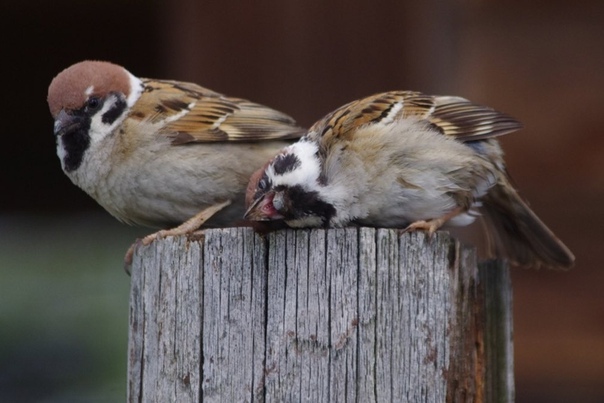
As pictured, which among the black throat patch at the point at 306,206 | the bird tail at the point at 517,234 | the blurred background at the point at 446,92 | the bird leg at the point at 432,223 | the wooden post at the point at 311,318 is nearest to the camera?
the wooden post at the point at 311,318

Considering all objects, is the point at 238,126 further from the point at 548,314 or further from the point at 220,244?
the point at 548,314

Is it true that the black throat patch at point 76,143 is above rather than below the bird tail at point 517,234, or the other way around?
above

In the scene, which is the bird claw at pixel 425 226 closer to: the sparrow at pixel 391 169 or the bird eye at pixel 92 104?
the sparrow at pixel 391 169

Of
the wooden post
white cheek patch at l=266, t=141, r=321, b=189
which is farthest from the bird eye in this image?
the wooden post

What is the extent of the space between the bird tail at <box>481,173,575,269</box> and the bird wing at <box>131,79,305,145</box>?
0.63 meters

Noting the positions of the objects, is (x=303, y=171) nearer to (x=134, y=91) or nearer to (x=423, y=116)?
(x=423, y=116)

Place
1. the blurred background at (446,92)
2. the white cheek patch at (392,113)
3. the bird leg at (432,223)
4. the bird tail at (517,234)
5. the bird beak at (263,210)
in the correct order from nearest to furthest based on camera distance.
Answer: the bird leg at (432,223)
the bird beak at (263,210)
the white cheek patch at (392,113)
the bird tail at (517,234)
the blurred background at (446,92)

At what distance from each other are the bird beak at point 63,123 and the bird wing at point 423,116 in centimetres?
75

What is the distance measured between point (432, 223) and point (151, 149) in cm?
102

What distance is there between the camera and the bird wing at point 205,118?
3.54 m

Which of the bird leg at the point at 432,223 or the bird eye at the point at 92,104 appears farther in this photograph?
the bird eye at the point at 92,104

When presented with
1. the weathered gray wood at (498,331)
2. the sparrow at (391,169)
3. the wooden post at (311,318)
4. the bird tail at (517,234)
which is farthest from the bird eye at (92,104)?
the weathered gray wood at (498,331)

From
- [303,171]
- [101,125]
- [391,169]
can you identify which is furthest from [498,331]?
[101,125]

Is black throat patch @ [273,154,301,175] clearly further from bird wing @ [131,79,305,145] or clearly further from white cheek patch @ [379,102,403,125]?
bird wing @ [131,79,305,145]
